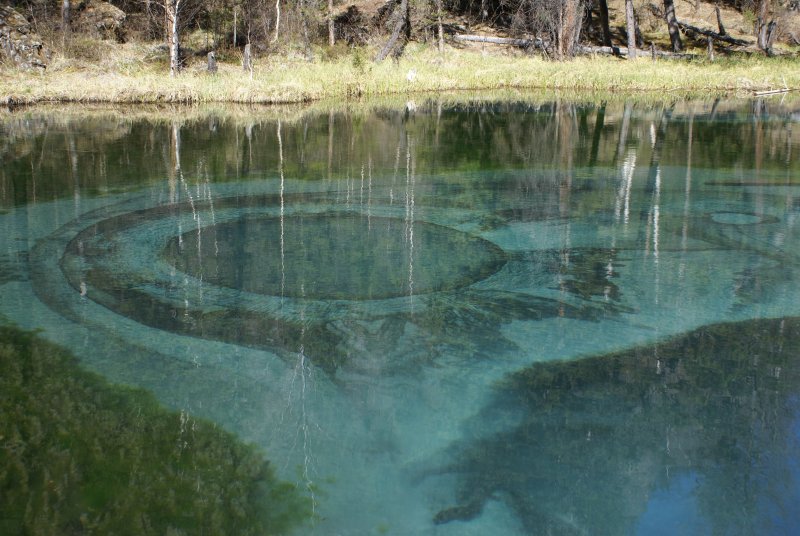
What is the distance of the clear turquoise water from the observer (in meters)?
3.07

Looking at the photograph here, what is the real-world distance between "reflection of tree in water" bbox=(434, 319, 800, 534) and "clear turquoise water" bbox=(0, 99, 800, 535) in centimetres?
1

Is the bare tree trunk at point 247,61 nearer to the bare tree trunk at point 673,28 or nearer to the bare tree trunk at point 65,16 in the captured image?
the bare tree trunk at point 65,16

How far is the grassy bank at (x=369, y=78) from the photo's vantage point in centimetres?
1758

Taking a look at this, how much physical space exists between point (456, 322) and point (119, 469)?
214 centimetres

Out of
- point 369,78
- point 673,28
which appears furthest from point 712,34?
point 369,78

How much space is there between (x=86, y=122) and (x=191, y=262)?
9488mm

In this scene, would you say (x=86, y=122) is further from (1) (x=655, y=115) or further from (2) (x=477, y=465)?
(2) (x=477, y=465)

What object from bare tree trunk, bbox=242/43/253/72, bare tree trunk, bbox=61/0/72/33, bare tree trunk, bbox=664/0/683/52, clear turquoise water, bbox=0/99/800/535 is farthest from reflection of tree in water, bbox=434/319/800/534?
bare tree trunk, bbox=664/0/683/52

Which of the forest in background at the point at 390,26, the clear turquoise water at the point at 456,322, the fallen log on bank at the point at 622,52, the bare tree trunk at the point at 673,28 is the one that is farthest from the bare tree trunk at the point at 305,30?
the clear turquoise water at the point at 456,322

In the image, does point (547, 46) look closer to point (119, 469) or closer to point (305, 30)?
point (305, 30)

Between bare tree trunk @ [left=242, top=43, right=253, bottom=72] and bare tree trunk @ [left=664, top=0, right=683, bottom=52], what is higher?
bare tree trunk @ [left=664, top=0, right=683, bottom=52]

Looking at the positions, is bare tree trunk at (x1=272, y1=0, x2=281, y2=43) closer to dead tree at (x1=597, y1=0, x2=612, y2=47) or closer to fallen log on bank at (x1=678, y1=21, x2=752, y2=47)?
dead tree at (x1=597, y1=0, x2=612, y2=47)

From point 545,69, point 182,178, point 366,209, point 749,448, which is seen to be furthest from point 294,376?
point 545,69

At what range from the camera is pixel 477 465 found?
125 inches
